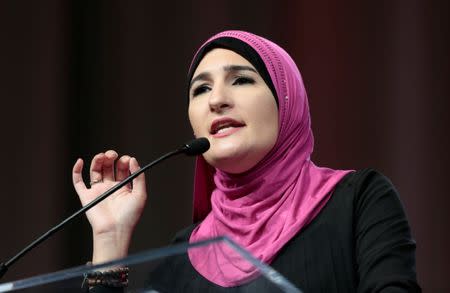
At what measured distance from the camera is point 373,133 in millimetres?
2148

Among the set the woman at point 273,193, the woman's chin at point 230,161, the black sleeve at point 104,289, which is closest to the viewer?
the black sleeve at point 104,289

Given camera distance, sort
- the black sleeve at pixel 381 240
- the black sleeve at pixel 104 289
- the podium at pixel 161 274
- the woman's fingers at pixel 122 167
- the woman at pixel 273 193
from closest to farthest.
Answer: the podium at pixel 161 274 < the black sleeve at pixel 104 289 < the black sleeve at pixel 381 240 < the woman at pixel 273 193 < the woman's fingers at pixel 122 167

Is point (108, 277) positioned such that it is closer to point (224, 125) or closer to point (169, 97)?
point (224, 125)

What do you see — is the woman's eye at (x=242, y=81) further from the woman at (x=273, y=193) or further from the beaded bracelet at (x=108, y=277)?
the beaded bracelet at (x=108, y=277)

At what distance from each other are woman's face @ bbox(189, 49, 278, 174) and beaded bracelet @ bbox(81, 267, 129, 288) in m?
0.53

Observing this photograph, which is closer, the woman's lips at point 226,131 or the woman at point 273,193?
the woman at point 273,193

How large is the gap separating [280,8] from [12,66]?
0.83 m

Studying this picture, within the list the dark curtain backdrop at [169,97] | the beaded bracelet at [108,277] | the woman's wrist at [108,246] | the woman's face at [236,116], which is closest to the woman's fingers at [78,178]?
the woman's wrist at [108,246]

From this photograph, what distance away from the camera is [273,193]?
1432 millimetres

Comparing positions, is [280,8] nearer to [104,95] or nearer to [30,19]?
[104,95]

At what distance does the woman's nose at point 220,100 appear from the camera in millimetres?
1429

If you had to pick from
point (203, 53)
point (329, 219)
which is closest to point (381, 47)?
point (203, 53)

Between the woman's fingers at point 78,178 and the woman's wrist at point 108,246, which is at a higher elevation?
the woman's fingers at point 78,178

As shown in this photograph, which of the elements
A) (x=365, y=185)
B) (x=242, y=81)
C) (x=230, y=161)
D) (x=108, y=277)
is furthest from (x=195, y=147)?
(x=108, y=277)
